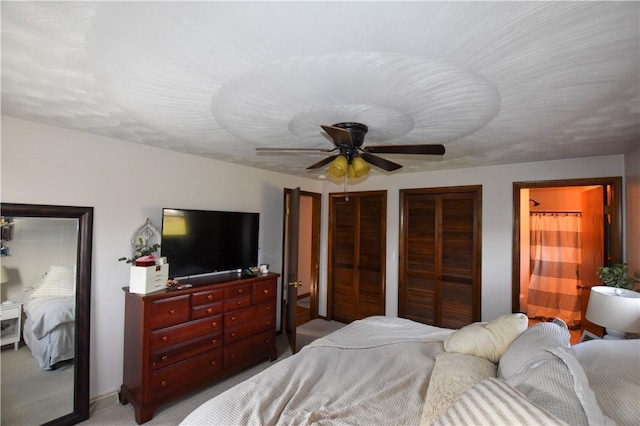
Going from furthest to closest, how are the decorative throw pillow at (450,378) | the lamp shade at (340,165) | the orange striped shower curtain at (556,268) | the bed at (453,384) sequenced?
the orange striped shower curtain at (556,268) → the lamp shade at (340,165) → the decorative throw pillow at (450,378) → the bed at (453,384)

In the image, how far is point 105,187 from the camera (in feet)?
8.71

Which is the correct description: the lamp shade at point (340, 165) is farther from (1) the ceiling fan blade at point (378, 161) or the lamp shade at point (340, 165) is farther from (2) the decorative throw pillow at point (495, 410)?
(2) the decorative throw pillow at point (495, 410)

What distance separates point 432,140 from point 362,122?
2.61ft

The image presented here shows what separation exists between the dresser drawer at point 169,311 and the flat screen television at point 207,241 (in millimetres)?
331

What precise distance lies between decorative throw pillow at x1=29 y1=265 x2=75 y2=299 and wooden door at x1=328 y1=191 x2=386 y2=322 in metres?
3.34

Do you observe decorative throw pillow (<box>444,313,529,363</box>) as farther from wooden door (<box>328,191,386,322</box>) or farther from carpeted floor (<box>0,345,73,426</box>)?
carpeted floor (<box>0,345,73,426</box>)

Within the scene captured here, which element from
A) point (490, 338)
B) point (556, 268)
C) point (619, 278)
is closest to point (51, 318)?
point (490, 338)

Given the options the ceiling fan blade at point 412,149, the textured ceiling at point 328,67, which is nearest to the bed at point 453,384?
the ceiling fan blade at point 412,149

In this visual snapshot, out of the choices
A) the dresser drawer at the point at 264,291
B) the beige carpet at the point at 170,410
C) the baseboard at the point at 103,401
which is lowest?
the beige carpet at the point at 170,410

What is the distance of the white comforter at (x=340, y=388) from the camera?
4.51ft

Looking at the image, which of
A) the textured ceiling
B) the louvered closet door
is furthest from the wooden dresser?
the louvered closet door

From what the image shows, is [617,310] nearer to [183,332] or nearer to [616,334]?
[616,334]

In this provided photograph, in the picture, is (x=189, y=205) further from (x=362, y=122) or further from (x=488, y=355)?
(x=488, y=355)

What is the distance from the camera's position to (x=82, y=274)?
2490 millimetres
